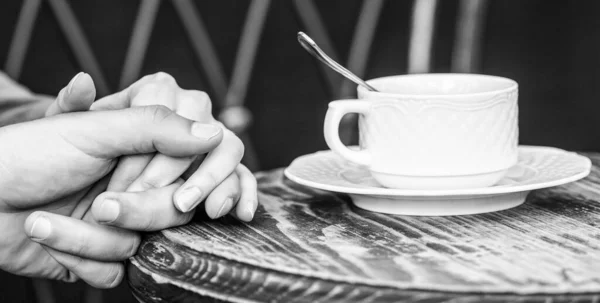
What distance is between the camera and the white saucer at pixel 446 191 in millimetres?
461

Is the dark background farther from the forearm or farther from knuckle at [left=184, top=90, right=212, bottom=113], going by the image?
knuckle at [left=184, top=90, right=212, bottom=113]

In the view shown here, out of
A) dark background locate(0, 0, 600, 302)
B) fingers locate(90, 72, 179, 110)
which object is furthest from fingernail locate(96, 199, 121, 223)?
dark background locate(0, 0, 600, 302)

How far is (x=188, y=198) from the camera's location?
460 millimetres

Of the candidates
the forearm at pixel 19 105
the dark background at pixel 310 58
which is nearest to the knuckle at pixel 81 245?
the forearm at pixel 19 105

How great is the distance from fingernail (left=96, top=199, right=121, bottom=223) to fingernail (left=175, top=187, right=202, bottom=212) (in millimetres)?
36

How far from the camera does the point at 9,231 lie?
478 millimetres

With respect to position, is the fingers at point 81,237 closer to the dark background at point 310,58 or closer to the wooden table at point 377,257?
the wooden table at point 377,257

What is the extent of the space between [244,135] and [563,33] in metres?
0.57

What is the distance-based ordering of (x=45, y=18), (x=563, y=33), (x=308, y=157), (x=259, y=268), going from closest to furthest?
(x=259, y=268) → (x=308, y=157) → (x=45, y=18) → (x=563, y=33)

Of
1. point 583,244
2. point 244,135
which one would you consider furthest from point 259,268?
point 244,135

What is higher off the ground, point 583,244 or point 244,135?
point 583,244

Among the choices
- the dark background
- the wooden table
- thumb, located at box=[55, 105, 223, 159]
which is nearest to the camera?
the wooden table

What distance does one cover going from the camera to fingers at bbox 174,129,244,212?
0.46 metres

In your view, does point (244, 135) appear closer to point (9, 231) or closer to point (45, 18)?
point (45, 18)
